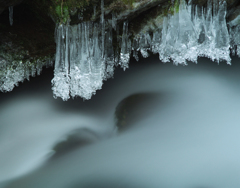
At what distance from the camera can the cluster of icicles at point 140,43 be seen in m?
3.91

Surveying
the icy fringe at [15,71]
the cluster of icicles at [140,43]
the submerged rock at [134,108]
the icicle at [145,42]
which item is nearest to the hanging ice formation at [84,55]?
the cluster of icicles at [140,43]

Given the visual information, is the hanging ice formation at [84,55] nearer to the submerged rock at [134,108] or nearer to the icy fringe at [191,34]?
the icy fringe at [191,34]

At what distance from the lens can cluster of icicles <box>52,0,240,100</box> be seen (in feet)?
12.8

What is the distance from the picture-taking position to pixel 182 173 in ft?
13.5

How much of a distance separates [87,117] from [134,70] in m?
1.50

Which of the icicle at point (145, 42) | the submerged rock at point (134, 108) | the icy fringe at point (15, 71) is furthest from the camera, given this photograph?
the submerged rock at point (134, 108)

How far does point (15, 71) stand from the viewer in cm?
467

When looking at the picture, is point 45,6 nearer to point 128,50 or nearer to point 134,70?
point 128,50

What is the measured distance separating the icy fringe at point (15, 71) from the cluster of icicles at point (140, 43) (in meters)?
0.62

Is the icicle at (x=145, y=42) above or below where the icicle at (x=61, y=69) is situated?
above

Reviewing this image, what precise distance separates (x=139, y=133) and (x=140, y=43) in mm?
1787

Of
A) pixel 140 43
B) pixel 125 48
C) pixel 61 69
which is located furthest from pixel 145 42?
pixel 61 69

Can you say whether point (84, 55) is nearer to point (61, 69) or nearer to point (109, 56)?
point (61, 69)

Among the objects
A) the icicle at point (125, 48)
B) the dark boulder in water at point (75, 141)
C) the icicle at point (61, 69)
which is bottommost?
the dark boulder in water at point (75, 141)
